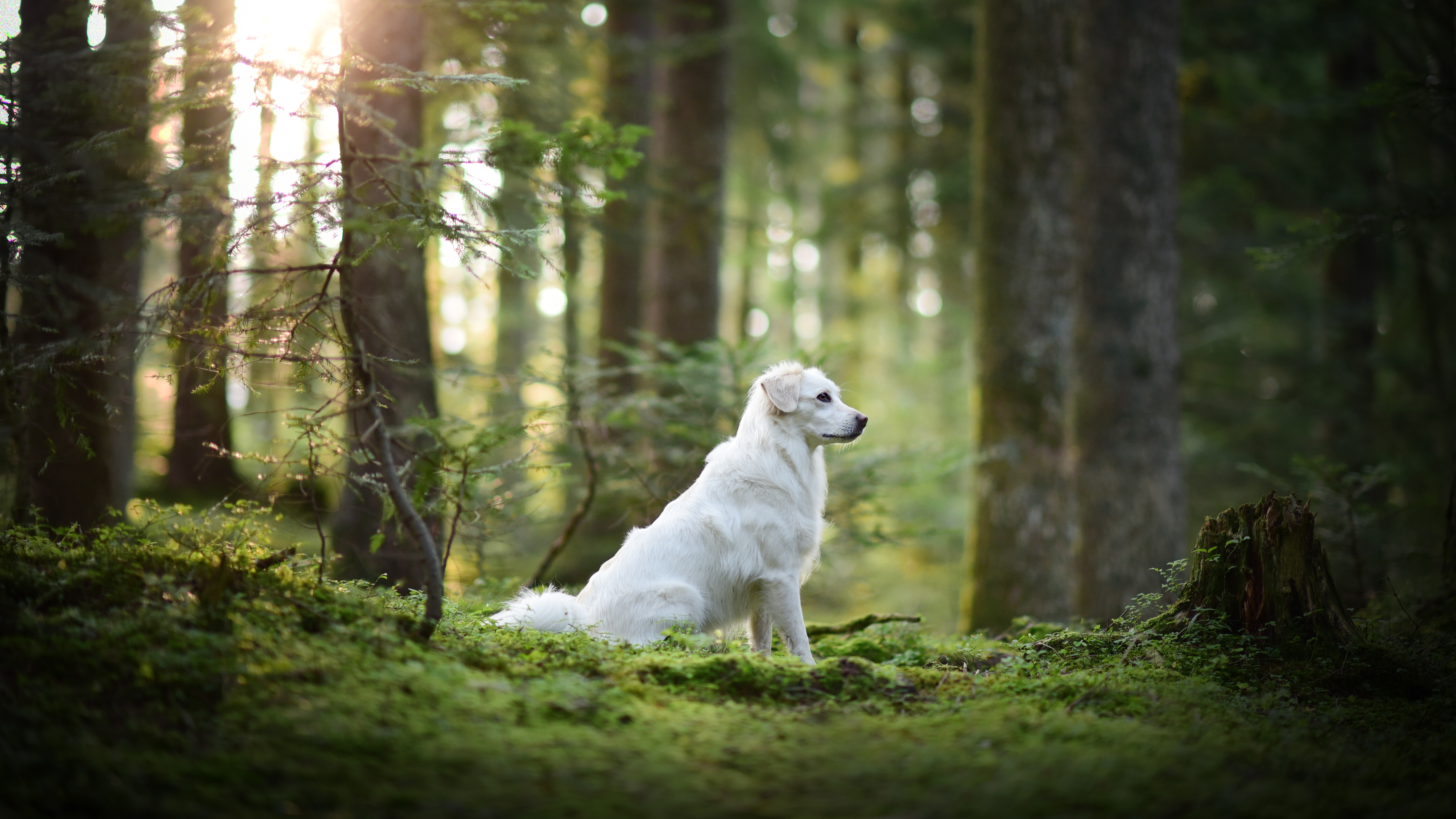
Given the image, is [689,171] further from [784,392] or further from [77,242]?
[77,242]

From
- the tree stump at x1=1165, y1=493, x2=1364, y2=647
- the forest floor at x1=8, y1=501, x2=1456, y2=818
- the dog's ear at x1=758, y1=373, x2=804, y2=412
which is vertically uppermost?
the dog's ear at x1=758, y1=373, x2=804, y2=412

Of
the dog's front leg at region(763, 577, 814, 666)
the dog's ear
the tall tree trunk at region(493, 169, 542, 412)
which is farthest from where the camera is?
the dog's ear

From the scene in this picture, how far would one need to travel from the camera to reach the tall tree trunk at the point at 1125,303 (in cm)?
886

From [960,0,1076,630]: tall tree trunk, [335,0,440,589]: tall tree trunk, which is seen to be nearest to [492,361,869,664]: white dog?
[335,0,440,589]: tall tree trunk

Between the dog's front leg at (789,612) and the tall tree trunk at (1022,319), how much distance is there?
160 inches

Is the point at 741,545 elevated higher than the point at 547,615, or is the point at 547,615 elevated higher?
the point at 741,545

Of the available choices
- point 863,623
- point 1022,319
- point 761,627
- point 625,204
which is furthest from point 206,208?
point 1022,319

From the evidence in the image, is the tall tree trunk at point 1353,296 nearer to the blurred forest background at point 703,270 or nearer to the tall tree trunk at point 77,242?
the blurred forest background at point 703,270

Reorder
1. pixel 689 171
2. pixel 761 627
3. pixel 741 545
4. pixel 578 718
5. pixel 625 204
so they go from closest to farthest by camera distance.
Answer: pixel 578 718
pixel 741 545
pixel 761 627
pixel 689 171
pixel 625 204

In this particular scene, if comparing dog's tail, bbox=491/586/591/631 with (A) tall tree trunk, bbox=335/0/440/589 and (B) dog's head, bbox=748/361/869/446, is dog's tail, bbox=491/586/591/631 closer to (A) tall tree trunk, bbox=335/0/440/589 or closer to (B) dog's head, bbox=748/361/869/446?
(A) tall tree trunk, bbox=335/0/440/589

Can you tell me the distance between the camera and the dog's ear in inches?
233

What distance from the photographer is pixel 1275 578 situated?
4.86 m

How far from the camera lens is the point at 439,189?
525cm

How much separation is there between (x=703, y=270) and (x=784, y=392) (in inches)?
242
